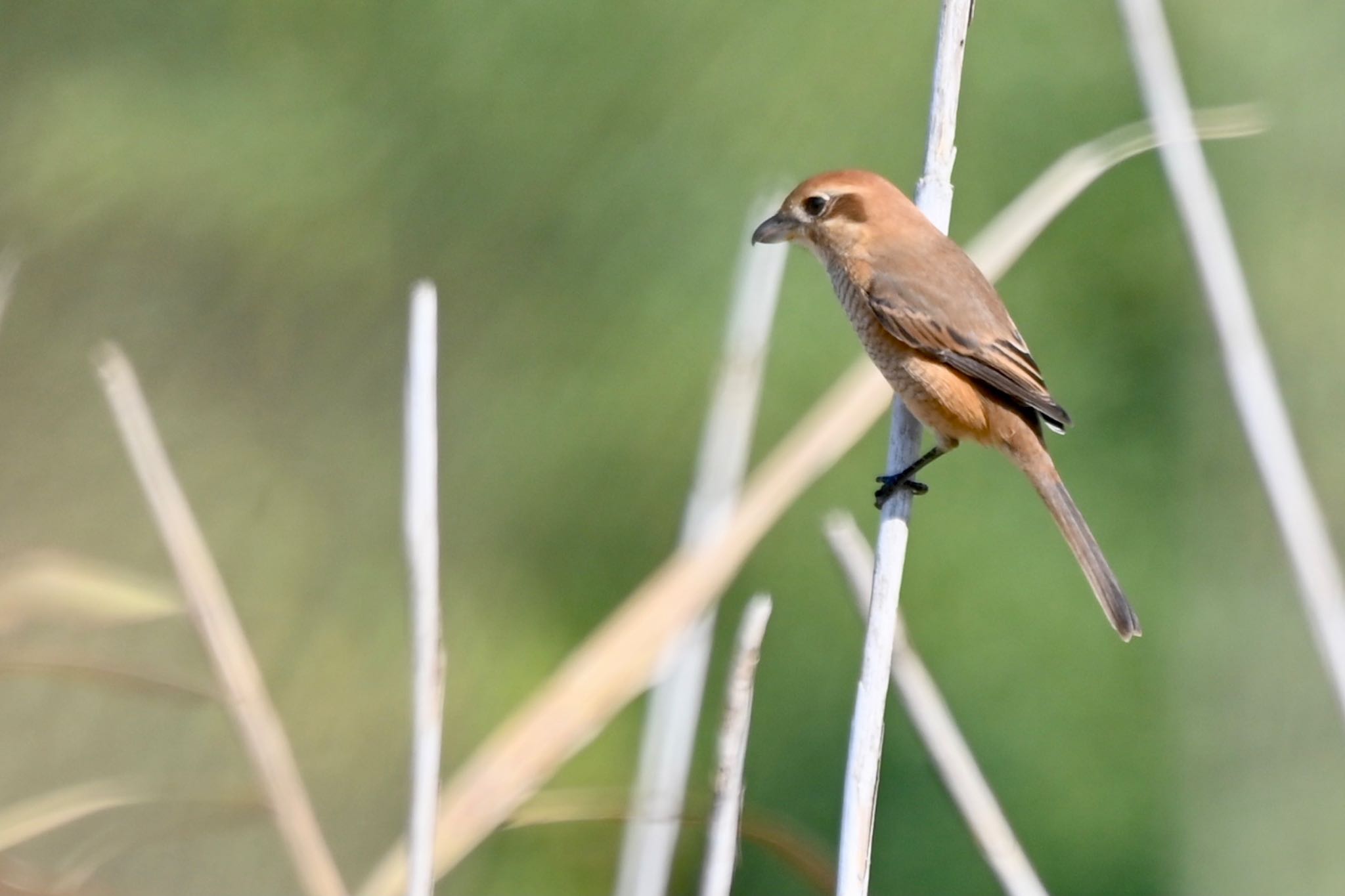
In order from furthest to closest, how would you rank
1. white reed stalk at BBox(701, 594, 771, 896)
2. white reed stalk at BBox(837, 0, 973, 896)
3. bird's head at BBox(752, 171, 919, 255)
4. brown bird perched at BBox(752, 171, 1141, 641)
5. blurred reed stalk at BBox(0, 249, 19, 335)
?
bird's head at BBox(752, 171, 919, 255) → brown bird perched at BBox(752, 171, 1141, 641) → blurred reed stalk at BBox(0, 249, 19, 335) → white reed stalk at BBox(837, 0, 973, 896) → white reed stalk at BBox(701, 594, 771, 896)

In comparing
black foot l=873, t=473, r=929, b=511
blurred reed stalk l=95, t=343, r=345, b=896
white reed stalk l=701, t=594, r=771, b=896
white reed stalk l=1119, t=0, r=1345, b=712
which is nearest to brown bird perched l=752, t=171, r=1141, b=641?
black foot l=873, t=473, r=929, b=511

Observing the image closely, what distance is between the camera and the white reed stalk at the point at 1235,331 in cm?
150

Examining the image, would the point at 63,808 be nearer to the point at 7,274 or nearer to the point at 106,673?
the point at 106,673

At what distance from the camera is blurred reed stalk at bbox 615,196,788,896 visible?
5.43ft

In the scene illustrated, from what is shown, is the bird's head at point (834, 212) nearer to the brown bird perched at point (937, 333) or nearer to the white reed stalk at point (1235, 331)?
the brown bird perched at point (937, 333)

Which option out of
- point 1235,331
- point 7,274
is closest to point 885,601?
point 1235,331

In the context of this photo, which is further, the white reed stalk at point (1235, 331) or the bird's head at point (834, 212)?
the bird's head at point (834, 212)

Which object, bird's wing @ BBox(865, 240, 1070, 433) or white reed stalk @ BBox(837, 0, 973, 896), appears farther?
bird's wing @ BBox(865, 240, 1070, 433)

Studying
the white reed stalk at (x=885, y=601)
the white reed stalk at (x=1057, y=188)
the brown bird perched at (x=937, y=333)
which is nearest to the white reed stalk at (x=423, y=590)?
the white reed stalk at (x=885, y=601)

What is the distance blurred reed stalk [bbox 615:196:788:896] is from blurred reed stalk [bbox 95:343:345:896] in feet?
1.32

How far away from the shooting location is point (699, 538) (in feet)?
5.61

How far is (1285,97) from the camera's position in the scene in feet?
10.4

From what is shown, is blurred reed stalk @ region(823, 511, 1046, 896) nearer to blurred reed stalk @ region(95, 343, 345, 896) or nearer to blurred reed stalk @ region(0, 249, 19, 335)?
blurred reed stalk @ region(95, 343, 345, 896)

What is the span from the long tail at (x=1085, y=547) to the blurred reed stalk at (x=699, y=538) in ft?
1.35
